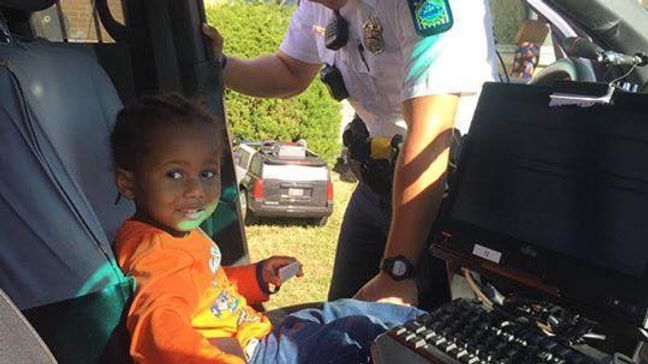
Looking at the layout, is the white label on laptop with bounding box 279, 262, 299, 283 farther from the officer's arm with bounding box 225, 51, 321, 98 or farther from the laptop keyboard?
the officer's arm with bounding box 225, 51, 321, 98

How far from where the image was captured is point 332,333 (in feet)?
4.26

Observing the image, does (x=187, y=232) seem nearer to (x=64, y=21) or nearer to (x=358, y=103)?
(x=358, y=103)

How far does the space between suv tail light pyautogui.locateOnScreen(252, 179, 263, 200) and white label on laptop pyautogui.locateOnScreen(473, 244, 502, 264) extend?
156 inches

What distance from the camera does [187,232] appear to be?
58.4 inches

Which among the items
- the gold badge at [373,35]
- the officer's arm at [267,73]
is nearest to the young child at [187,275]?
the gold badge at [373,35]

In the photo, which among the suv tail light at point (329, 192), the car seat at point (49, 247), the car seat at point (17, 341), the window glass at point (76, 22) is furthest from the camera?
the suv tail light at point (329, 192)

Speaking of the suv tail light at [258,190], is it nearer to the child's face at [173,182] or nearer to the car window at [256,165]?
the car window at [256,165]

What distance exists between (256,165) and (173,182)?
3921mm

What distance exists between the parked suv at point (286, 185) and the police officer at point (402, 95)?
3.01 m

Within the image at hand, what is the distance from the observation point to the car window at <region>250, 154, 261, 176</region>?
17.2ft

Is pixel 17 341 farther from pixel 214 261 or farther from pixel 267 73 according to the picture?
pixel 267 73

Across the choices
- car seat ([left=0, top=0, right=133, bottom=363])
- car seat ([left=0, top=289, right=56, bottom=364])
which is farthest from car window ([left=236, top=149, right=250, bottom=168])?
car seat ([left=0, top=289, right=56, bottom=364])

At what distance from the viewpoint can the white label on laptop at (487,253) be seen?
4.08 feet

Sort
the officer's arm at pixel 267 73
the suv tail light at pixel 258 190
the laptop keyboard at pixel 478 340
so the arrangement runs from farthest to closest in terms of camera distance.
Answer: the suv tail light at pixel 258 190 → the officer's arm at pixel 267 73 → the laptop keyboard at pixel 478 340
